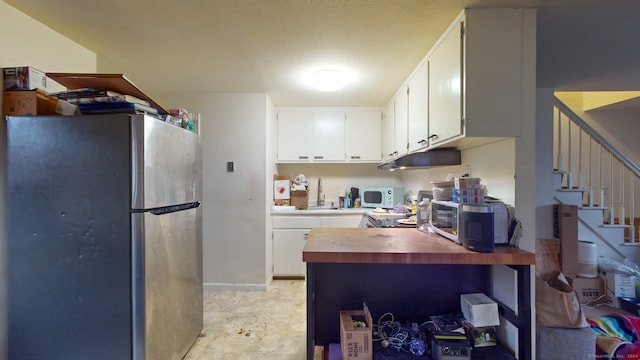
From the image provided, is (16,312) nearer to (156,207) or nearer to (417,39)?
(156,207)

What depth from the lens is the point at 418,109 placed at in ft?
7.43

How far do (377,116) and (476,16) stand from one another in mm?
2165

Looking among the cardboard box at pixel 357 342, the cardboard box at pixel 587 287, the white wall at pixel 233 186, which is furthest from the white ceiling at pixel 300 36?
the cardboard box at pixel 587 287

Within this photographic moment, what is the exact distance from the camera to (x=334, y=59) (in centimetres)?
221

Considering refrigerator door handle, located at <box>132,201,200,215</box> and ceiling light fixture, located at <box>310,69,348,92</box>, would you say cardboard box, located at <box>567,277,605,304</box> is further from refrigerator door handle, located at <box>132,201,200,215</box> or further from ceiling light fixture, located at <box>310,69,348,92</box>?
refrigerator door handle, located at <box>132,201,200,215</box>

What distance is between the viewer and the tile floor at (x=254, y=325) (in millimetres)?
1996

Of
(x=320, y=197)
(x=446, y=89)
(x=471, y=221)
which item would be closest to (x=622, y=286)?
(x=471, y=221)

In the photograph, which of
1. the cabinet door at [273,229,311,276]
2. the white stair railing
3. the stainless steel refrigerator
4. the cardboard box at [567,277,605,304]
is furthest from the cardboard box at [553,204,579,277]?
the stainless steel refrigerator

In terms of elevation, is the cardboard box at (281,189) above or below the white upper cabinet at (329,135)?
below

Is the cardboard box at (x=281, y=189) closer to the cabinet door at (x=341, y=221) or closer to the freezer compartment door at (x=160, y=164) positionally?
the cabinet door at (x=341, y=221)

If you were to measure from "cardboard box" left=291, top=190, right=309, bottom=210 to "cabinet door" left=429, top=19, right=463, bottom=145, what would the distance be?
202 centimetres

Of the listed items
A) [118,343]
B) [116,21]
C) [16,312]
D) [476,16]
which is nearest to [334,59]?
[476,16]

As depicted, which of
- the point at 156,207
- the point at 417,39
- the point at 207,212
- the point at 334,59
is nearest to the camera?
the point at 156,207

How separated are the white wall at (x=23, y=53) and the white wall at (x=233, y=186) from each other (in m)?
1.20
